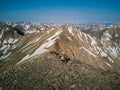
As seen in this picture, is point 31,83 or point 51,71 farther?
point 51,71

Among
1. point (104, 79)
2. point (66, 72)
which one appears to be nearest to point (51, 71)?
point (66, 72)

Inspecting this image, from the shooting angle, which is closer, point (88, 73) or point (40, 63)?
point (88, 73)

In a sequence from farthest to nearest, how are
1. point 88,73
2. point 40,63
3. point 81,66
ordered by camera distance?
point 40,63, point 81,66, point 88,73

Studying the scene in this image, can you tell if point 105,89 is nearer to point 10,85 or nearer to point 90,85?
point 90,85

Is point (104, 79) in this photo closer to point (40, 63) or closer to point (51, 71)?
point (51, 71)

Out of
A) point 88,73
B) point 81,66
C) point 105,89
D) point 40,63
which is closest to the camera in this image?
point 105,89

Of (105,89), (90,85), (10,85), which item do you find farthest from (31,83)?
(105,89)
